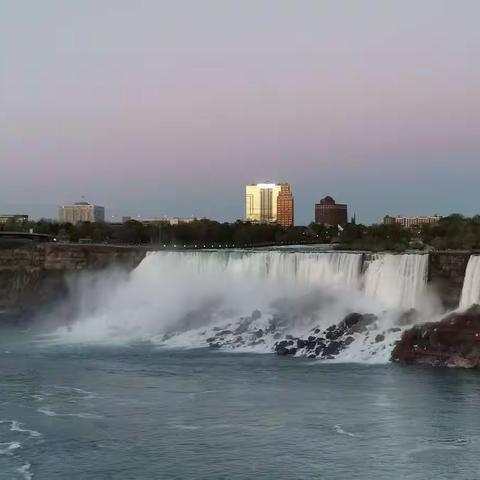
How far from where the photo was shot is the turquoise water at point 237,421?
23766 millimetres

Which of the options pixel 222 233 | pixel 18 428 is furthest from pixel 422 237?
pixel 18 428

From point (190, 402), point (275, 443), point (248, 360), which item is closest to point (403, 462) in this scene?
point (275, 443)

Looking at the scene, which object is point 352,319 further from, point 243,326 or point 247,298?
point 247,298

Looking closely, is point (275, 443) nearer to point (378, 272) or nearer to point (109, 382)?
point (109, 382)

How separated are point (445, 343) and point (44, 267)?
36.0 metres

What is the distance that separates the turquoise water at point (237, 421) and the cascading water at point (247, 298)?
22.1 feet

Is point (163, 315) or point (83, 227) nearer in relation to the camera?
point (163, 315)

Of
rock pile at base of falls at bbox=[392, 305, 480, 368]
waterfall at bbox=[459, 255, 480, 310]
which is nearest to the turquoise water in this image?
rock pile at base of falls at bbox=[392, 305, 480, 368]

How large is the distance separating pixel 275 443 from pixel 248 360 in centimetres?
1520

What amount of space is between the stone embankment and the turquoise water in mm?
24443

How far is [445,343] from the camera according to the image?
39.1m

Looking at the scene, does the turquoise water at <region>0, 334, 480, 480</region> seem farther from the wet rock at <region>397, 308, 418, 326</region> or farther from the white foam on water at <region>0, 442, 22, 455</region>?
the wet rock at <region>397, 308, 418, 326</region>

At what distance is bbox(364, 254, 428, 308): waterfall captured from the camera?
151 ft

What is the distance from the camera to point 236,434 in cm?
2684
